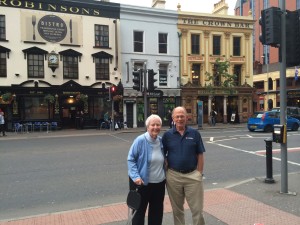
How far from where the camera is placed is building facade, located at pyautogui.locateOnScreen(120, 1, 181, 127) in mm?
26703

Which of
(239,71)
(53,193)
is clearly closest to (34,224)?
(53,193)

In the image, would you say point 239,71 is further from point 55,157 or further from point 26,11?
point 55,157

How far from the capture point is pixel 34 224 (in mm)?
4707

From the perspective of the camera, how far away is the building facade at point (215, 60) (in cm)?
2873

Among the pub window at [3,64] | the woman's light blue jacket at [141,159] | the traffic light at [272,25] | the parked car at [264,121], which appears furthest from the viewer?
the pub window at [3,64]

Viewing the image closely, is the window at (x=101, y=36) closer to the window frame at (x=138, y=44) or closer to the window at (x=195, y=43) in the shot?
the window frame at (x=138, y=44)

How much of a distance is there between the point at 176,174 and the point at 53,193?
370 centimetres

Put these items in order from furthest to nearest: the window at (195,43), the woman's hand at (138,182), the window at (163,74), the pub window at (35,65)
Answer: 1. the window at (195,43)
2. the window at (163,74)
3. the pub window at (35,65)
4. the woman's hand at (138,182)

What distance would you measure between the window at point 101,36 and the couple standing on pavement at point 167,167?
2298cm

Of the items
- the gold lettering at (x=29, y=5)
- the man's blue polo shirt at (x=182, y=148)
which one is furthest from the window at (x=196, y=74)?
the man's blue polo shirt at (x=182, y=148)

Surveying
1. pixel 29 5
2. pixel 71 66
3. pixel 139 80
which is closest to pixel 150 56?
pixel 71 66

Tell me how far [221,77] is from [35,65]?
17.0 meters

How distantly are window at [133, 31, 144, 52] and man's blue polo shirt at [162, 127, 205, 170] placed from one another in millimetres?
23776

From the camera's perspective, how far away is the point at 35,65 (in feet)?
78.1
